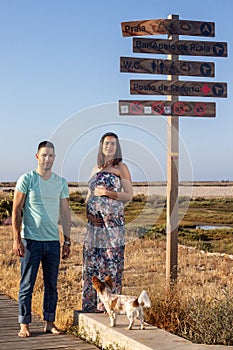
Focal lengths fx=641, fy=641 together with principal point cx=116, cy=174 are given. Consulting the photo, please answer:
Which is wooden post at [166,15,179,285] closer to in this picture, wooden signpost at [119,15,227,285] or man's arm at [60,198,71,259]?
wooden signpost at [119,15,227,285]

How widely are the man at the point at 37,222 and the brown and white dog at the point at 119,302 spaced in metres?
0.52

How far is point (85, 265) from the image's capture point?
5965 mm

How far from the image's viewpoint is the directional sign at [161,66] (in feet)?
21.3

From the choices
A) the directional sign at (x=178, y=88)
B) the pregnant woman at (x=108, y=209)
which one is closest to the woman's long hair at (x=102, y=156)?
the pregnant woman at (x=108, y=209)

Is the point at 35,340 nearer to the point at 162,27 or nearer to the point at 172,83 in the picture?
the point at 172,83

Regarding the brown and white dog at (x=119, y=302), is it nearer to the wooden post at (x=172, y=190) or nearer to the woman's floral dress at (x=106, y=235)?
the woman's floral dress at (x=106, y=235)

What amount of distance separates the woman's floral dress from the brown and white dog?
346 millimetres

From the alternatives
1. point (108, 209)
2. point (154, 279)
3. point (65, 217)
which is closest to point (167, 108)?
point (108, 209)

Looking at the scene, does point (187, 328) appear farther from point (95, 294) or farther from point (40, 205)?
point (40, 205)

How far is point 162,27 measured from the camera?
663 centimetres

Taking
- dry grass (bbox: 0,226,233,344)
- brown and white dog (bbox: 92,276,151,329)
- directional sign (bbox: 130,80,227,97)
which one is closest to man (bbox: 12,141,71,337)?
brown and white dog (bbox: 92,276,151,329)

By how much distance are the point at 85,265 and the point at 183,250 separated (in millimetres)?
11003

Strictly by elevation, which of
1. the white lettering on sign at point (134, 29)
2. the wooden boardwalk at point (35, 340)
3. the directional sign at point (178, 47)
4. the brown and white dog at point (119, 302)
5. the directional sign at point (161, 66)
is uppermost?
the white lettering on sign at point (134, 29)

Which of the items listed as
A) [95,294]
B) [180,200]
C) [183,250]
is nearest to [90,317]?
[95,294]
